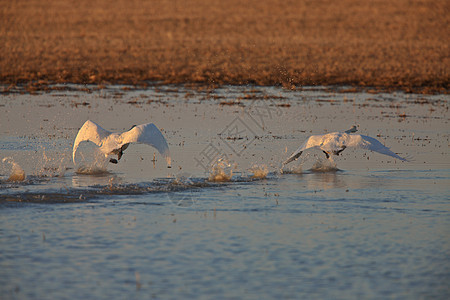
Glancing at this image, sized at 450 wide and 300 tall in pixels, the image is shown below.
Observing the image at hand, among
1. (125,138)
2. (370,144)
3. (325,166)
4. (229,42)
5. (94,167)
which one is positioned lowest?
(325,166)

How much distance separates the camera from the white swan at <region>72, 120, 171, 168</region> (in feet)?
51.5

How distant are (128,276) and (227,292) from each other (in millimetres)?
1316

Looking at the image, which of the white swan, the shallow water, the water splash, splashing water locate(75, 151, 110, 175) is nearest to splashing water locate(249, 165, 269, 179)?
the shallow water

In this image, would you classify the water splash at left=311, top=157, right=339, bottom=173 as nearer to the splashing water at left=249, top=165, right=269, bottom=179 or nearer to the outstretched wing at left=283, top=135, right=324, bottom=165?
the outstretched wing at left=283, top=135, right=324, bottom=165

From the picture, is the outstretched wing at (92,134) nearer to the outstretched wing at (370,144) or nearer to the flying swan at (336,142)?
the flying swan at (336,142)

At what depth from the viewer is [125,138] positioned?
1583cm

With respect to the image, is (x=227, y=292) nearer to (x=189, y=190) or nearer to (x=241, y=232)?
(x=241, y=232)

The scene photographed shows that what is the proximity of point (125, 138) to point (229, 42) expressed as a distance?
A: 39710 millimetres

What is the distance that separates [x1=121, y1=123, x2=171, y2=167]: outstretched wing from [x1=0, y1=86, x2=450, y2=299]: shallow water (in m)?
0.57

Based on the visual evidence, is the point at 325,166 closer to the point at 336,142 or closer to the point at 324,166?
the point at 324,166

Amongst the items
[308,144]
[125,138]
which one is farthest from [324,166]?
[125,138]

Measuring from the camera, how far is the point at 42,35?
59.0 metres

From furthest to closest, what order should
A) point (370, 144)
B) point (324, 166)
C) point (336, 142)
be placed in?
point (324, 166) < point (336, 142) < point (370, 144)

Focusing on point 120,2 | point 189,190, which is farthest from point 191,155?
point 120,2
